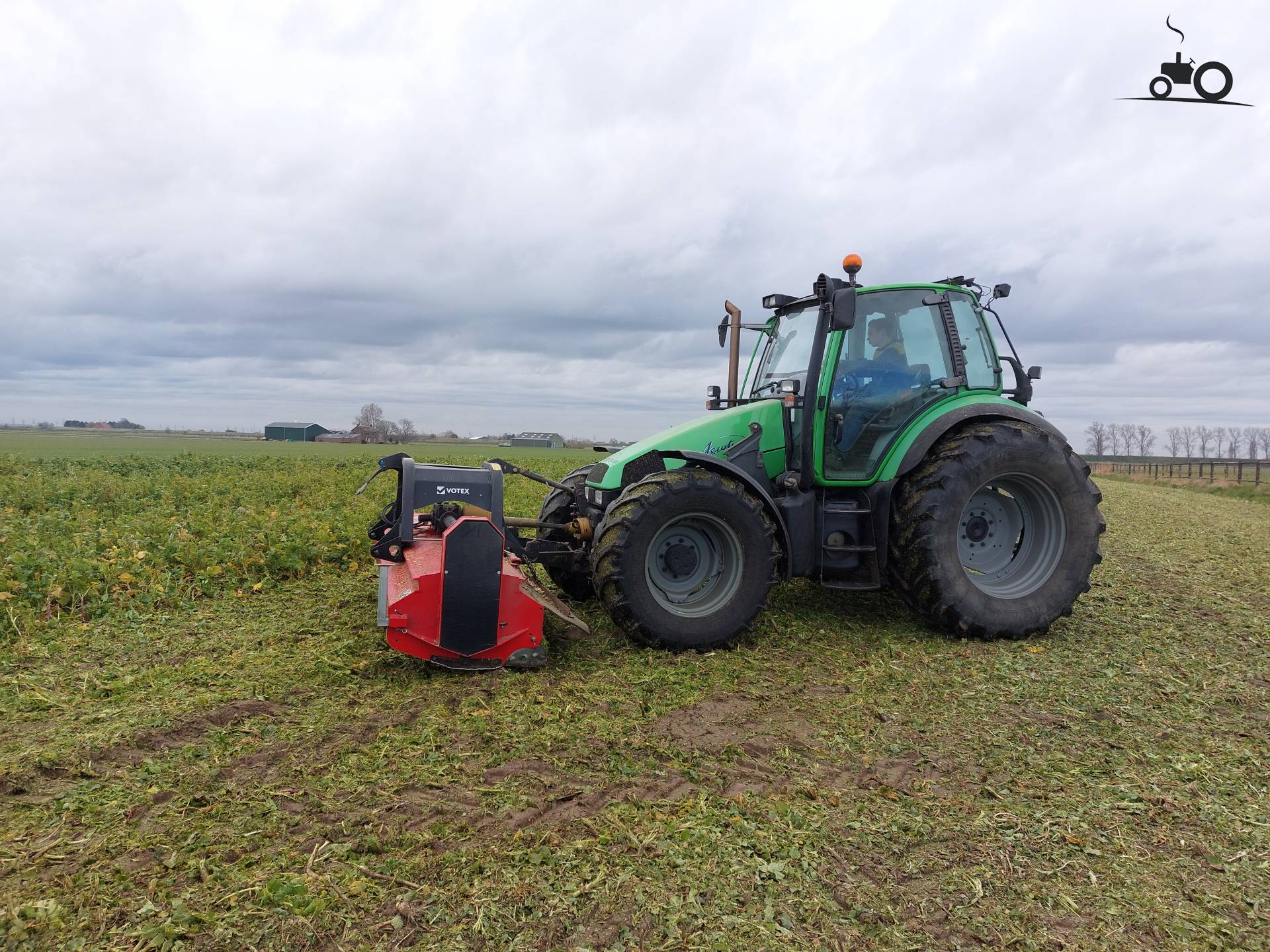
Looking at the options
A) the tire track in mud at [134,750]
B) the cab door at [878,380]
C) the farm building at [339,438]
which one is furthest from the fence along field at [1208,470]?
the farm building at [339,438]

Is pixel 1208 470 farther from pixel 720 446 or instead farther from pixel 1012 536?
pixel 720 446

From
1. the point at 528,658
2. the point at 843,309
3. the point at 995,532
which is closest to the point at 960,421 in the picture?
the point at 995,532

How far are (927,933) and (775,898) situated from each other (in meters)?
0.48

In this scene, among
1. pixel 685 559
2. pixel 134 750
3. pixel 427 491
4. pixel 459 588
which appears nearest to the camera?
pixel 134 750

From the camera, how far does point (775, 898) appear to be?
265 centimetres

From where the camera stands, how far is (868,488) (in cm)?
580

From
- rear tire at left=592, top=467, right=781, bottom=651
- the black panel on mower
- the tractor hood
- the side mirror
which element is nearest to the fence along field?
the tractor hood

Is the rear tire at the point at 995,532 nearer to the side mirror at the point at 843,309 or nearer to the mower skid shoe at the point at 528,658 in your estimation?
the side mirror at the point at 843,309

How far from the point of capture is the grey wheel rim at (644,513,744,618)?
17.4 feet

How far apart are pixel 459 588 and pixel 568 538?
1711mm

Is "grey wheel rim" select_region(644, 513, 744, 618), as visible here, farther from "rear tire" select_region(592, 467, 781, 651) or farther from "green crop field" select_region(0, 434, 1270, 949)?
"green crop field" select_region(0, 434, 1270, 949)

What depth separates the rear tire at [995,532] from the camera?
5.50m

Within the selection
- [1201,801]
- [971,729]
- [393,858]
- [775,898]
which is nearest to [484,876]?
[393,858]

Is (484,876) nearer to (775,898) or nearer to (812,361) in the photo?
(775,898)
